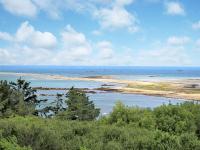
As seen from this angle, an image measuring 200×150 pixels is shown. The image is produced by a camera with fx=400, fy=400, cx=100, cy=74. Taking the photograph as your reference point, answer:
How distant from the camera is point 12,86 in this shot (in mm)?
43625

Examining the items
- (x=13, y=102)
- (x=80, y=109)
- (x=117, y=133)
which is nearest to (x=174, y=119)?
(x=117, y=133)

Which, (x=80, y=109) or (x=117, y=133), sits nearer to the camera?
(x=117, y=133)

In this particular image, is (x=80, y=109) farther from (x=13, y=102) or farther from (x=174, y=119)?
(x=174, y=119)

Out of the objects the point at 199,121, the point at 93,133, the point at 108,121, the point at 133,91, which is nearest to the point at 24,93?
the point at 108,121

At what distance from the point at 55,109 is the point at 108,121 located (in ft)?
93.0

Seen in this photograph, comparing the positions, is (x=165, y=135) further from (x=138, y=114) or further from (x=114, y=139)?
(x=138, y=114)

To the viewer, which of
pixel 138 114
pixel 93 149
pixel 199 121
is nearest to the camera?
pixel 93 149

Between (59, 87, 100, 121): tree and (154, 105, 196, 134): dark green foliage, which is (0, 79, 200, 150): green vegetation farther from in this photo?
(59, 87, 100, 121): tree

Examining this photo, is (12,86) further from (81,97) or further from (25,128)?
(25,128)

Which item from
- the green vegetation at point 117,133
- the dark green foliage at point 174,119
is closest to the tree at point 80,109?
the green vegetation at point 117,133

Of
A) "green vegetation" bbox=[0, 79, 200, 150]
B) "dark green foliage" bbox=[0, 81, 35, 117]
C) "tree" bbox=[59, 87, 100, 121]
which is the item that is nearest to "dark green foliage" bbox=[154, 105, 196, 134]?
"green vegetation" bbox=[0, 79, 200, 150]

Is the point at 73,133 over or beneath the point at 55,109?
over

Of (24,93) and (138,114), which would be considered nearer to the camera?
(138,114)

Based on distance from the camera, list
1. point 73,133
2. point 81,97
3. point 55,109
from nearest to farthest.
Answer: point 73,133, point 81,97, point 55,109
